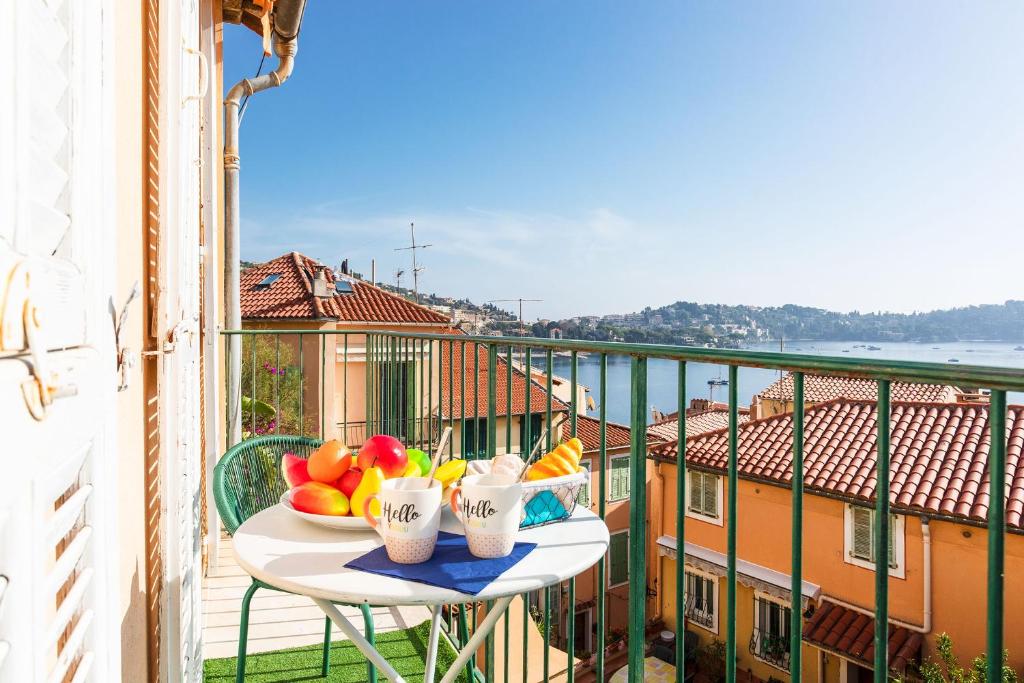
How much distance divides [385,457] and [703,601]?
17.3 m

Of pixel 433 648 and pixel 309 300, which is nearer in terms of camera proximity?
pixel 433 648

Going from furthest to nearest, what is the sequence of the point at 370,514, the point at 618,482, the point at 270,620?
the point at 618,482 → the point at 270,620 → the point at 370,514

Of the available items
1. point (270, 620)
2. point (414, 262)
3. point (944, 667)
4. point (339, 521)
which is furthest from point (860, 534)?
point (414, 262)

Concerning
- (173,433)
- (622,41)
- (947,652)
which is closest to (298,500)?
(173,433)

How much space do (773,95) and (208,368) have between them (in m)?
56.8

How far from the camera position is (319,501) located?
137cm

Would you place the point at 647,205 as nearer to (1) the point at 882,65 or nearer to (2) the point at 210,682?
(1) the point at 882,65

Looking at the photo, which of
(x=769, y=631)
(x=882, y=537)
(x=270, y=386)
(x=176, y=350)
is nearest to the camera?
(x=882, y=537)

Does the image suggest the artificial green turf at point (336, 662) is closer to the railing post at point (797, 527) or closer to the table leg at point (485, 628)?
the table leg at point (485, 628)

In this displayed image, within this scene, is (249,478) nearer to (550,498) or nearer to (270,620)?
(270,620)

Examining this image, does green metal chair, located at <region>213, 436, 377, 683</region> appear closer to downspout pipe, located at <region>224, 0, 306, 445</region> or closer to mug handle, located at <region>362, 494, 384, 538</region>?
mug handle, located at <region>362, 494, 384, 538</region>

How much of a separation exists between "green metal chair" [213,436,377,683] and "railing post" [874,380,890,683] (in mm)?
1290

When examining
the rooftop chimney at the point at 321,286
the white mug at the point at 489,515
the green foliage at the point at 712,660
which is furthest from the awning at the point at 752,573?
the white mug at the point at 489,515

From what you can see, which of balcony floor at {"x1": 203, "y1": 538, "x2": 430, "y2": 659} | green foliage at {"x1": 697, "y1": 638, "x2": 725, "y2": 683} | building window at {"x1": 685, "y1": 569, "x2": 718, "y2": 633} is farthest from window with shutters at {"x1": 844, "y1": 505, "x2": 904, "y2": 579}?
balcony floor at {"x1": 203, "y1": 538, "x2": 430, "y2": 659}
